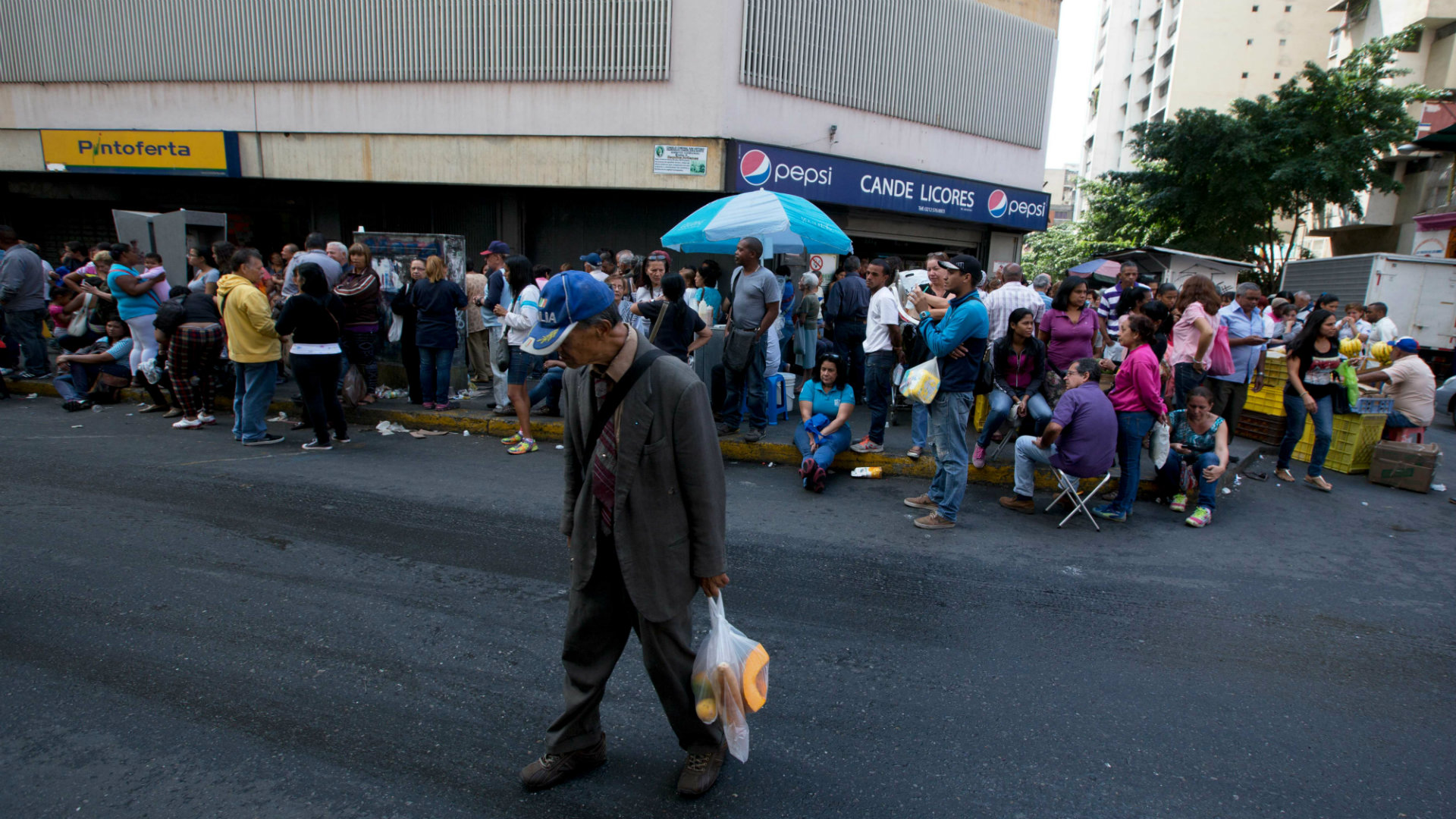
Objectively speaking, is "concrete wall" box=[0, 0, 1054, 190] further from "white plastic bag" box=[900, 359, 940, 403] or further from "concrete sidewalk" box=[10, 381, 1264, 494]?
"white plastic bag" box=[900, 359, 940, 403]

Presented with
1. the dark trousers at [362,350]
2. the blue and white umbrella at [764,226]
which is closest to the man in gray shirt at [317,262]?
the dark trousers at [362,350]

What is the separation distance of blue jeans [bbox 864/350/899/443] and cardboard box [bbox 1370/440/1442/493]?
5082 mm

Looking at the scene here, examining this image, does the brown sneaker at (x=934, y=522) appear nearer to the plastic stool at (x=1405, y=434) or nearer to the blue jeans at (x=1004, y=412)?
the blue jeans at (x=1004, y=412)

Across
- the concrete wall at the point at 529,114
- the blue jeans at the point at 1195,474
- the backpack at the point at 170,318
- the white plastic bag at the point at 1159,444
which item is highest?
the concrete wall at the point at 529,114

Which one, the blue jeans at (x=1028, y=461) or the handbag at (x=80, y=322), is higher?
the handbag at (x=80, y=322)

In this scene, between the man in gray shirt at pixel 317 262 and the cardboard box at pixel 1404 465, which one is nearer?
the cardboard box at pixel 1404 465

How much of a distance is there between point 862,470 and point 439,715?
4766 millimetres

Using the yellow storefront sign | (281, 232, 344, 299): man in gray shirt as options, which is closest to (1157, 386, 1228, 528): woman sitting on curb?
(281, 232, 344, 299): man in gray shirt

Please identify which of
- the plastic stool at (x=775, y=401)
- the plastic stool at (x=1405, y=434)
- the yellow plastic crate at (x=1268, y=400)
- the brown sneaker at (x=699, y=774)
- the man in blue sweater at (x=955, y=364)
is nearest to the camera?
the brown sneaker at (x=699, y=774)

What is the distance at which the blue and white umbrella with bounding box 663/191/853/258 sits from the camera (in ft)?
26.7

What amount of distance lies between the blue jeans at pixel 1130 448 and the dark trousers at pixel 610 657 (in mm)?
4753

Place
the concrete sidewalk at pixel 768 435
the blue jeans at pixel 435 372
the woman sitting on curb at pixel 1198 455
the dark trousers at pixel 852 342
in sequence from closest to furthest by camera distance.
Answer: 1. the woman sitting on curb at pixel 1198 455
2. the concrete sidewalk at pixel 768 435
3. the blue jeans at pixel 435 372
4. the dark trousers at pixel 852 342

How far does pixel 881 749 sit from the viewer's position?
3.12 meters

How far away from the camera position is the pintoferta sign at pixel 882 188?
1291cm
